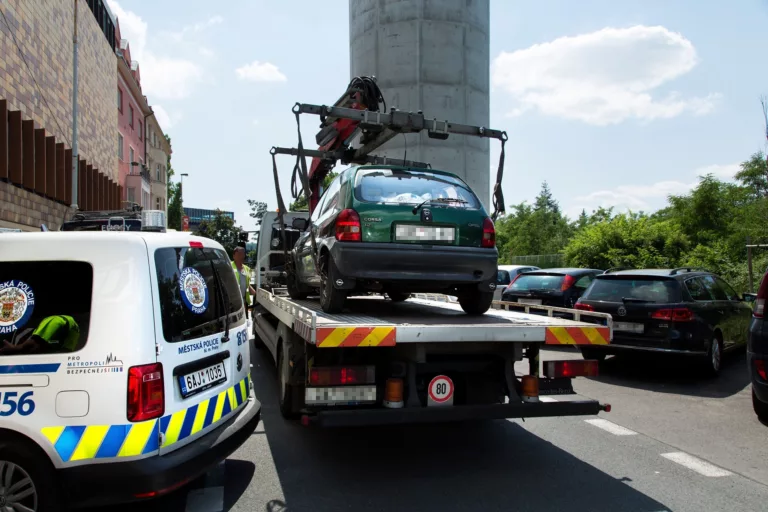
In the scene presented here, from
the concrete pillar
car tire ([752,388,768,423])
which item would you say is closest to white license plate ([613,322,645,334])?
car tire ([752,388,768,423])

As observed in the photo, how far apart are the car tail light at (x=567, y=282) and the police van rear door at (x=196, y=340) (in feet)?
27.1

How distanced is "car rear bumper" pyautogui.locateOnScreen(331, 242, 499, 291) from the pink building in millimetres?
29333

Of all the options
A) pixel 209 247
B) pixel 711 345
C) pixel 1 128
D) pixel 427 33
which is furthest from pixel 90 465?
pixel 427 33

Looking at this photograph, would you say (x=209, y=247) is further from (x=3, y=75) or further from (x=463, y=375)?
(x=3, y=75)

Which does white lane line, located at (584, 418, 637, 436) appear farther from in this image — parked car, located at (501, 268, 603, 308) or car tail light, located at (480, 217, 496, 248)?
parked car, located at (501, 268, 603, 308)

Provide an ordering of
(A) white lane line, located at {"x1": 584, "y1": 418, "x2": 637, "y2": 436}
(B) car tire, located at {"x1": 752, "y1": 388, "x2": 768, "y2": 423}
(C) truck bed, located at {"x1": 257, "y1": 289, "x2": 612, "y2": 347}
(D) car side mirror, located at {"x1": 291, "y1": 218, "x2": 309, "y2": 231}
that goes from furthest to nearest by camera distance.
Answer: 1. (D) car side mirror, located at {"x1": 291, "y1": 218, "x2": 309, "y2": 231}
2. (B) car tire, located at {"x1": 752, "y1": 388, "x2": 768, "y2": 423}
3. (A) white lane line, located at {"x1": 584, "y1": 418, "x2": 637, "y2": 436}
4. (C) truck bed, located at {"x1": 257, "y1": 289, "x2": 612, "y2": 347}

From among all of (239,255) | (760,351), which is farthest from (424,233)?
(239,255)

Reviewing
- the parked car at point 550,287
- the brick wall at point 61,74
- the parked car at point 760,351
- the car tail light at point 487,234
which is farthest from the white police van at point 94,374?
the brick wall at point 61,74

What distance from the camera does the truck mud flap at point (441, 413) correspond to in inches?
159

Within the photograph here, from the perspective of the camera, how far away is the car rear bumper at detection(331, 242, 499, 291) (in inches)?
204

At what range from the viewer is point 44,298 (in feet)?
10.9

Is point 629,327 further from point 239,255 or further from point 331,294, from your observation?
point 239,255

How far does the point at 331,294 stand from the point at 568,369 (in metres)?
2.11

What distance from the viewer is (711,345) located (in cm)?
809
